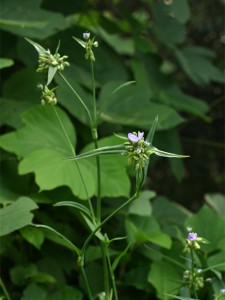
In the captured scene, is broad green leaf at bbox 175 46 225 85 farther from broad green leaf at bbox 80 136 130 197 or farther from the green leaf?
broad green leaf at bbox 80 136 130 197

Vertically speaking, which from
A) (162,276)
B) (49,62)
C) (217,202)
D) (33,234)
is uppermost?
(49,62)

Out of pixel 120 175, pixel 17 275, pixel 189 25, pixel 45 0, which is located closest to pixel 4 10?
pixel 45 0

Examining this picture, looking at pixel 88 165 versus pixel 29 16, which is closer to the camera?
pixel 88 165

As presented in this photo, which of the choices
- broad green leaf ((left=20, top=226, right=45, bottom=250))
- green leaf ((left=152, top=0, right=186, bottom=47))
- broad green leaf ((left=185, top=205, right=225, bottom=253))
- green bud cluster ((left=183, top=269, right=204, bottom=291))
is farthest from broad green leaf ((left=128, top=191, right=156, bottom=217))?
green leaf ((left=152, top=0, right=186, bottom=47))

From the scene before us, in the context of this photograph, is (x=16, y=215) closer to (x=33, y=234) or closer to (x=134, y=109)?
(x=33, y=234)

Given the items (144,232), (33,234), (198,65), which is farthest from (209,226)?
(198,65)

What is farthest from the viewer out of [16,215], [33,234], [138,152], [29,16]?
[29,16]

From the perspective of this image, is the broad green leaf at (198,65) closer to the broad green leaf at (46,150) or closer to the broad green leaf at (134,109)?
the broad green leaf at (134,109)

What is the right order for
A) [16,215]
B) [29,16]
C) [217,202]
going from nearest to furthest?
1. [16,215]
2. [29,16]
3. [217,202]
